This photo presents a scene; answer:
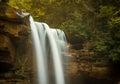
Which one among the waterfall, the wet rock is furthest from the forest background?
the wet rock

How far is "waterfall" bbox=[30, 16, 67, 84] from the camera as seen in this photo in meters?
13.6

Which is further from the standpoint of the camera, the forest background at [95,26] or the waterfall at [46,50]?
the forest background at [95,26]

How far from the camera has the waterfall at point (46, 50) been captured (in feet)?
44.6

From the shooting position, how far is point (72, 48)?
16.0 m

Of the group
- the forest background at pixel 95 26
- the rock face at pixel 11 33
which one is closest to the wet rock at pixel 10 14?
the rock face at pixel 11 33

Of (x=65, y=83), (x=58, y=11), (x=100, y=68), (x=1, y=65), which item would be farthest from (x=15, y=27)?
(x=58, y=11)

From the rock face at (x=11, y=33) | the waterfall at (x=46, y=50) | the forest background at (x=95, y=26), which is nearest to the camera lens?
the rock face at (x=11, y=33)

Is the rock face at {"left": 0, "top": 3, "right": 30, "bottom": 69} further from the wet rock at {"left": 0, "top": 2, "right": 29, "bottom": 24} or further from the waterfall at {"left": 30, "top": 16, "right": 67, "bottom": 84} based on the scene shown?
the waterfall at {"left": 30, "top": 16, "right": 67, "bottom": 84}

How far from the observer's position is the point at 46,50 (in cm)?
1425

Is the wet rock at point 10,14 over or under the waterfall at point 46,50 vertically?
over

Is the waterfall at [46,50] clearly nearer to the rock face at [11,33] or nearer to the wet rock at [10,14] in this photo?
the rock face at [11,33]

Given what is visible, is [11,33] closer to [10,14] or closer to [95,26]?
[10,14]

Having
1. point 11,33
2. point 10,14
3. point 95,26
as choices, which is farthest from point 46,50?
point 95,26

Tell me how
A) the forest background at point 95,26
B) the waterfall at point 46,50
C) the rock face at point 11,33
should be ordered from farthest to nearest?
1. the forest background at point 95,26
2. the waterfall at point 46,50
3. the rock face at point 11,33
